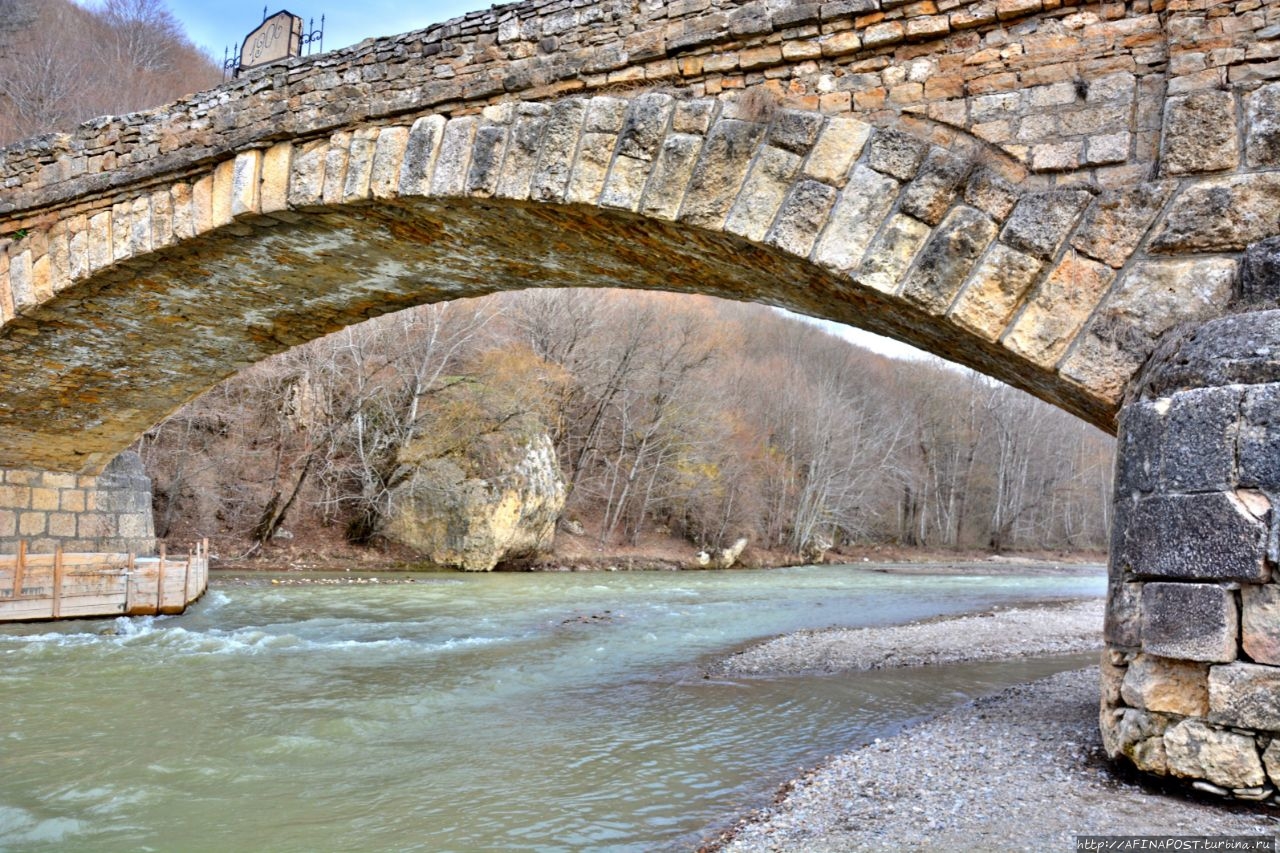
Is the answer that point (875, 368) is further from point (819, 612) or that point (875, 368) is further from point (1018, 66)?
point (1018, 66)

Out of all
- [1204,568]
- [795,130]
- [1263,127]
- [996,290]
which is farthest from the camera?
[795,130]

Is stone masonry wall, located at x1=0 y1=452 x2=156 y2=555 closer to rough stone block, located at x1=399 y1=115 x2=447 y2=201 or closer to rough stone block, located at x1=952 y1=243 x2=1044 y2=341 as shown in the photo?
rough stone block, located at x1=399 y1=115 x2=447 y2=201

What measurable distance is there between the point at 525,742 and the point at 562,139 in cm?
359

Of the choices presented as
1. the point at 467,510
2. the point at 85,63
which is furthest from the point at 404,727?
the point at 85,63

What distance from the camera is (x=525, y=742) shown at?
5301 millimetres

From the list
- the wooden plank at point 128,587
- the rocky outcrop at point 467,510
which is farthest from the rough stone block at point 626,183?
the rocky outcrop at point 467,510

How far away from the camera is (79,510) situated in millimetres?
10500

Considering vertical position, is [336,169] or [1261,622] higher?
[336,169]

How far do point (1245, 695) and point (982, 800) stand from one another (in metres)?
1.12

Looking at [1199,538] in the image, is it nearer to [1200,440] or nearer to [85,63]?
[1200,440]

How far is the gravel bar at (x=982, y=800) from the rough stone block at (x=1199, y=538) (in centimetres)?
77

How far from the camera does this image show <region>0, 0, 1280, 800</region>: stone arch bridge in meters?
3.00

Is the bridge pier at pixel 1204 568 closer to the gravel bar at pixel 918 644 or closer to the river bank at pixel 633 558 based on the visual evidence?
the gravel bar at pixel 918 644

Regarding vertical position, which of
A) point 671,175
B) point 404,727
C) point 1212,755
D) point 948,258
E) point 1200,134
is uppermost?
point 671,175
